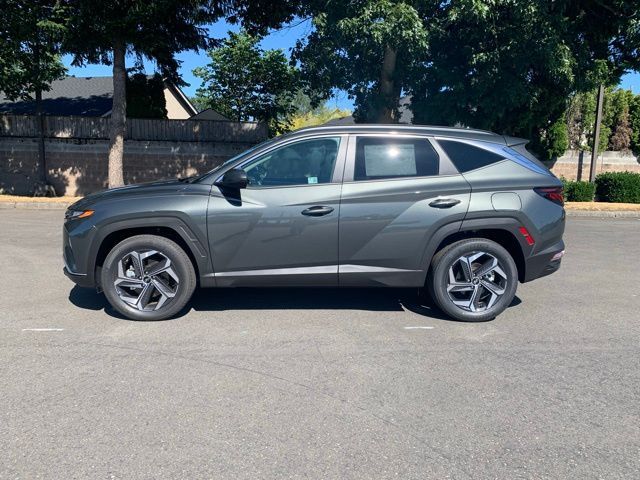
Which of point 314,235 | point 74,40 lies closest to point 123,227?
point 314,235

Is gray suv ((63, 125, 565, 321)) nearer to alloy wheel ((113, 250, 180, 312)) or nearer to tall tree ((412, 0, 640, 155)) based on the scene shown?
alloy wheel ((113, 250, 180, 312))

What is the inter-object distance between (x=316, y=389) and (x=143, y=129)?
15.2 meters

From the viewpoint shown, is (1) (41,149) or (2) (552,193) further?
(1) (41,149)

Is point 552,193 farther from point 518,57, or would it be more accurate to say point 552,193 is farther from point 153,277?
point 518,57

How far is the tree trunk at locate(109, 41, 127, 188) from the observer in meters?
14.9

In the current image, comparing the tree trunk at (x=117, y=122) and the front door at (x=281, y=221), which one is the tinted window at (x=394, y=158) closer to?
the front door at (x=281, y=221)

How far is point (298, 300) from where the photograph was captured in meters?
5.64

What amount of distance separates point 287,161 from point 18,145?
50.4 feet

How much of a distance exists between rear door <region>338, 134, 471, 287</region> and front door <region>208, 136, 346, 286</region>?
0.14 m

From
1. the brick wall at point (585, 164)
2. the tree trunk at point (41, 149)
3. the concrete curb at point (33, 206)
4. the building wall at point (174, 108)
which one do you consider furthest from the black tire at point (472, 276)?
the building wall at point (174, 108)

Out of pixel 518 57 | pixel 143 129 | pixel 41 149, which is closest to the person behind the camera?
pixel 518 57

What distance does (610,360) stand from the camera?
4.14 metres

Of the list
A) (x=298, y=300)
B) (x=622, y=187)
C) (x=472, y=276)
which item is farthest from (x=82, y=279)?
(x=622, y=187)

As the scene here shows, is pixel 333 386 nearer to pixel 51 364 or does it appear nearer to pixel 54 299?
pixel 51 364
